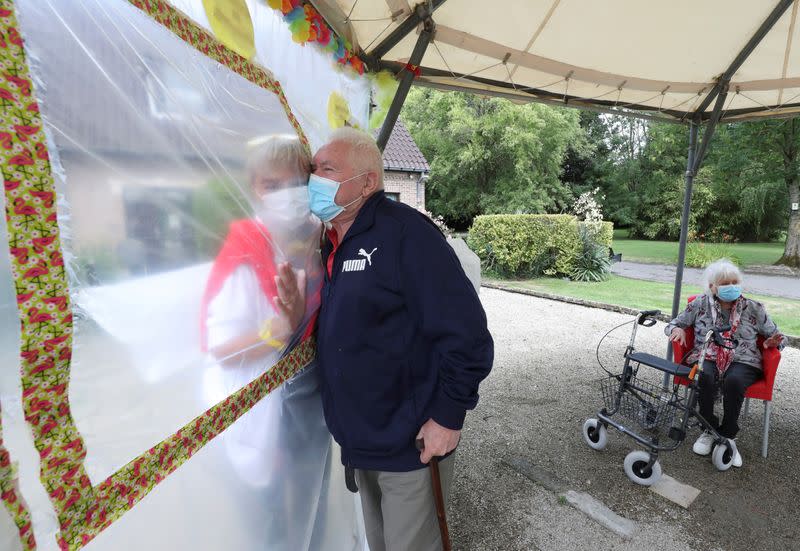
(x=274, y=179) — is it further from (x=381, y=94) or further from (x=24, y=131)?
(x=381, y=94)

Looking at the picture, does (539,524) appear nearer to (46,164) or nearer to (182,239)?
(182,239)

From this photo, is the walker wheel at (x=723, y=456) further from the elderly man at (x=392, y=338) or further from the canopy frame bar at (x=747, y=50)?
the canopy frame bar at (x=747, y=50)

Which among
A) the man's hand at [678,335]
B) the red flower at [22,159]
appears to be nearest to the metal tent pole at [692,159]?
the man's hand at [678,335]

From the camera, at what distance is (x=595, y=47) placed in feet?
10.4

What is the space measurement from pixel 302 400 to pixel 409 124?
23.0 m

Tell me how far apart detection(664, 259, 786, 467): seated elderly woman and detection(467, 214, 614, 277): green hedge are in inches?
320

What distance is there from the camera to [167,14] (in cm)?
98

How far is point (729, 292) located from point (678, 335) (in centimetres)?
49

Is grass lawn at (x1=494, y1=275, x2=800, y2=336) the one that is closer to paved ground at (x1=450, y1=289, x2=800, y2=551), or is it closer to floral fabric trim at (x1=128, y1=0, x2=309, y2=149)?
paved ground at (x1=450, y1=289, x2=800, y2=551)

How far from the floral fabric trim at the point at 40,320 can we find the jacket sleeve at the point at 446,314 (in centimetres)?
84

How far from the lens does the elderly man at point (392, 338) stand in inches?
53.7

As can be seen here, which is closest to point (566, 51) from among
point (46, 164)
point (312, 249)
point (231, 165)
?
point (312, 249)

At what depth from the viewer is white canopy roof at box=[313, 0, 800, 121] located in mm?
2512

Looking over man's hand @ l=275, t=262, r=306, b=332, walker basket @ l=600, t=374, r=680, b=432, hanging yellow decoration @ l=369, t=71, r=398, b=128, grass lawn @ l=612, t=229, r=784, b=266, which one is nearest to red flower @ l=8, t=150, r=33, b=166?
man's hand @ l=275, t=262, r=306, b=332
